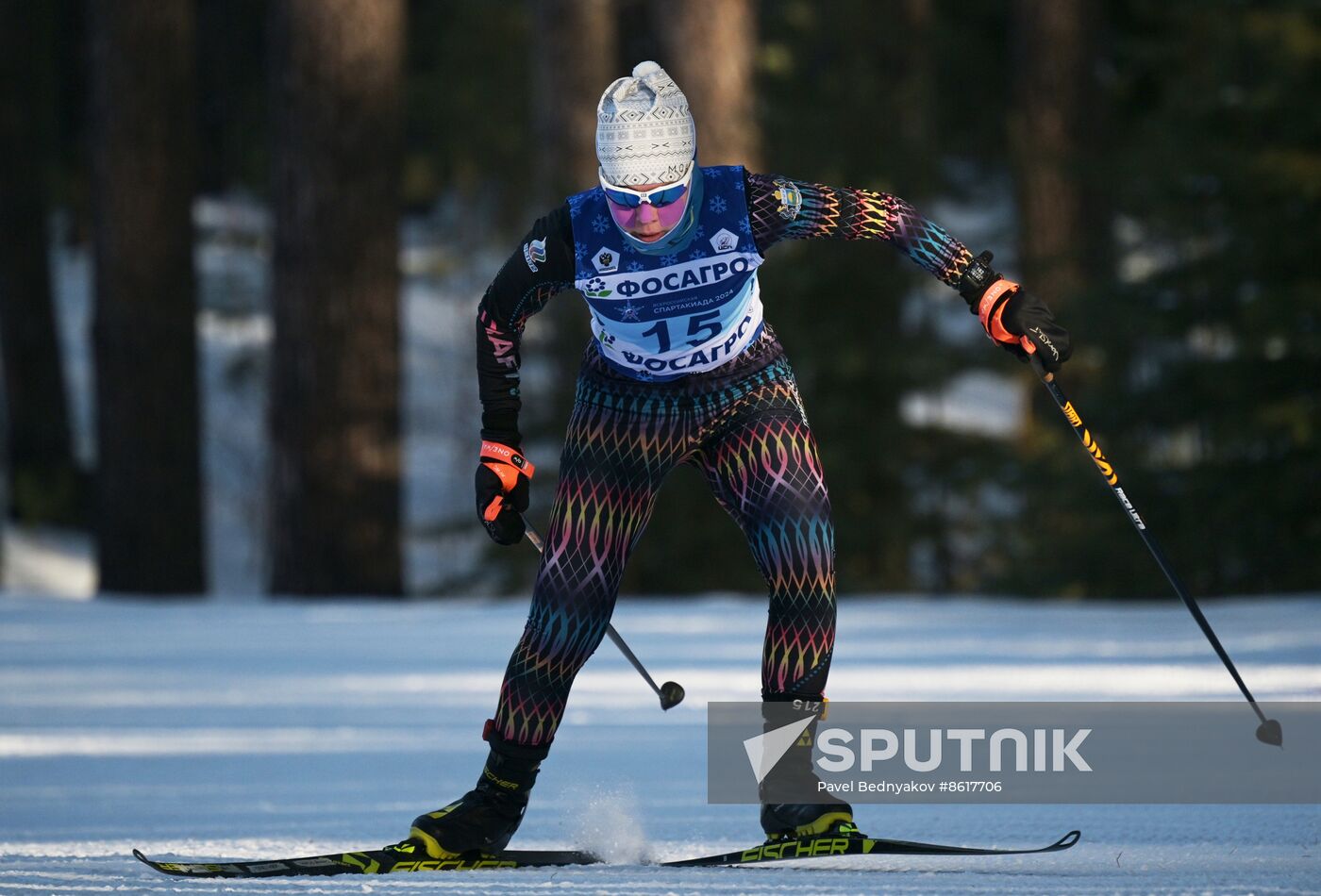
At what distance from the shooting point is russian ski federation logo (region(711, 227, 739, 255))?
13.1 ft

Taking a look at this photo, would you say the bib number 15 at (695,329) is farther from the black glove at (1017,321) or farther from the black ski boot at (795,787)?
the black ski boot at (795,787)

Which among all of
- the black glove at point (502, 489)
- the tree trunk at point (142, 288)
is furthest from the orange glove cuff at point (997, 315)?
the tree trunk at point (142, 288)

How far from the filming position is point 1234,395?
33.0ft

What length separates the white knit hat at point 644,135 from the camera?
12.8ft

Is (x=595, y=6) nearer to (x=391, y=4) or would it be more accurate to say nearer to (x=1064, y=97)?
(x=1064, y=97)

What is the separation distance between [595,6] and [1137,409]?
7852 mm

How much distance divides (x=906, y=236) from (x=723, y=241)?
48 centimetres

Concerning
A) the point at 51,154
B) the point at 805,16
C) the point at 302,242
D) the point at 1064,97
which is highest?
the point at 51,154

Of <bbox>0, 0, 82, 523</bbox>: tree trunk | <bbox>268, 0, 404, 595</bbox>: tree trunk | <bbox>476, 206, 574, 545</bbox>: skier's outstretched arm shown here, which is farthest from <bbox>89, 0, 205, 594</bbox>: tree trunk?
<bbox>476, 206, 574, 545</bbox>: skier's outstretched arm

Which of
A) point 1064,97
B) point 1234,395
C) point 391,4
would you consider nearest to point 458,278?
point 1064,97

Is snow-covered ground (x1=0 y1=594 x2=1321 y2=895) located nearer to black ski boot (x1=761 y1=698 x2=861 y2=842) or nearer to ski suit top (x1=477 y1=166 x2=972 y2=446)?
black ski boot (x1=761 y1=698 x2=861 y2=842)

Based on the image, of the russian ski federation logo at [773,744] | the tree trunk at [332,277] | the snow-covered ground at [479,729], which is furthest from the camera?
the tree trunk at [332,277]

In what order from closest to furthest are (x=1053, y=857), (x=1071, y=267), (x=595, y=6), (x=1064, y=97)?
(x=1053, y=857)
(x=1071, y=267)
(x=1064, y=97)
(x=595, y=6)

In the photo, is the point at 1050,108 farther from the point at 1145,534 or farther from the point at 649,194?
the point at 649,194
